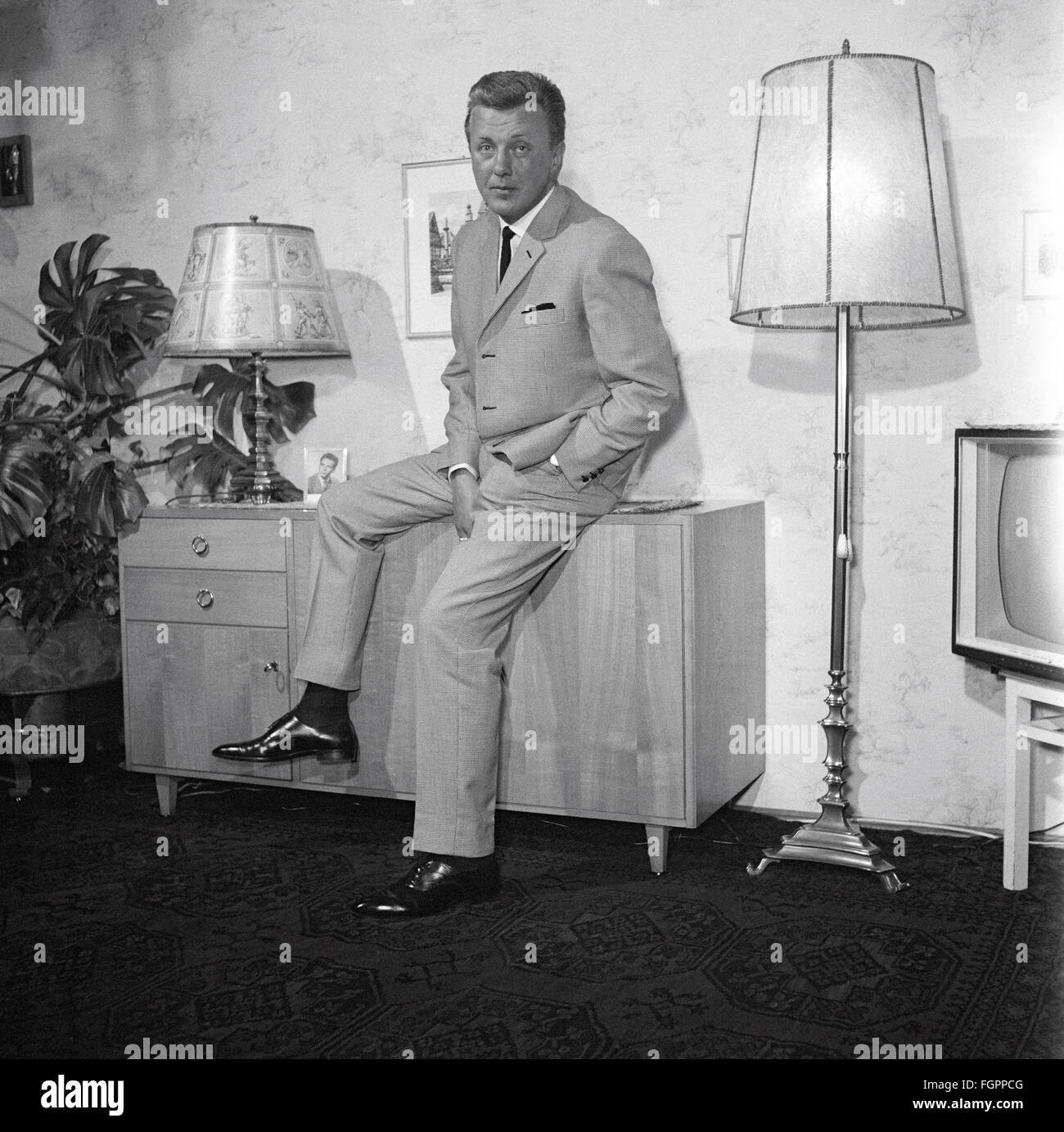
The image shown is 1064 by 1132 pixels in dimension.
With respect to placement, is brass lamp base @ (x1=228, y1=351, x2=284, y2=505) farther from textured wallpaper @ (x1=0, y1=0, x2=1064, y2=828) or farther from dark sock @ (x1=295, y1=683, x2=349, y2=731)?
dark sock @ (x1=295, y1=683, x2=349, y2=731)

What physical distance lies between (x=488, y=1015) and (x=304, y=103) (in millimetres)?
2619

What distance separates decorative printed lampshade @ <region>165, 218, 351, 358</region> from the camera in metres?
3.08

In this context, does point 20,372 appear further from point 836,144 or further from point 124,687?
point 836,144

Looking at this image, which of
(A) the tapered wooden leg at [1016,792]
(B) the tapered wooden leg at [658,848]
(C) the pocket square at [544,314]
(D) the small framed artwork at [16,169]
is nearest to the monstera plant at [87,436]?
(D) the small framed artwork at [16,169]

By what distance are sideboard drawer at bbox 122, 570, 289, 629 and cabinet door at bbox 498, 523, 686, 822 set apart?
652 millimetres

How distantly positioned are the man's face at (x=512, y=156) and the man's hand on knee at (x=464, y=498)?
571 millimetres

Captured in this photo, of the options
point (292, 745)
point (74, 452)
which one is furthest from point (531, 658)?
point (74, 452)

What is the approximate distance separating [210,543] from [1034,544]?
1.92 m

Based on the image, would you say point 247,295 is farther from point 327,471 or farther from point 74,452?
point 74,452

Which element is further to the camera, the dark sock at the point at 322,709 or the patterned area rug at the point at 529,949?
the dark sock at the point at 322,709

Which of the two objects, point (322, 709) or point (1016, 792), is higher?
point (322, 709)

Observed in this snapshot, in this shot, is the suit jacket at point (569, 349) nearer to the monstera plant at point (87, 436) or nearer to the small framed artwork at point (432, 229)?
the small framed artwork at point (432, 229)

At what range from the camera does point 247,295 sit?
3.09 metres

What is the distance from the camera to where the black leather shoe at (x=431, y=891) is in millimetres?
2453
